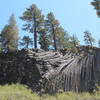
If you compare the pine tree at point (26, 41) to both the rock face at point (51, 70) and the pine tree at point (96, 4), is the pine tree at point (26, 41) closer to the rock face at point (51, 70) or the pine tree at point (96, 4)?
the rock face at point (51, 70)

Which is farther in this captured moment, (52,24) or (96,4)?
(52,24)

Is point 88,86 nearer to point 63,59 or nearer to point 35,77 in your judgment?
point 63,59

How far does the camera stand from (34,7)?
23297 mm

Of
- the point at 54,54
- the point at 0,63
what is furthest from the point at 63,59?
the point at 0,63

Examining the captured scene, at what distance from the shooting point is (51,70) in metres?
9.99

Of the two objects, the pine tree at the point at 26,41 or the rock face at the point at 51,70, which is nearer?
the rock face at the point at 51,70

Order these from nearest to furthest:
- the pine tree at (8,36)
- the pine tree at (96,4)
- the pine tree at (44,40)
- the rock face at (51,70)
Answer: the pine tree at (96,4) → the rock face at (51,70) → the pine tree at (8,36) → the pine tree at (44,40)

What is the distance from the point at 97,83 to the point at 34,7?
54.0 feet

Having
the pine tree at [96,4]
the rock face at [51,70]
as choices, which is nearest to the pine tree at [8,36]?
the rock face at [51,70]

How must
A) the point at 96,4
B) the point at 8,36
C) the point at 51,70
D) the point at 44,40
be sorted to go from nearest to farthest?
the point at 96,4 < the point at 51,70 < the point at 8,36 < the point at 44,40

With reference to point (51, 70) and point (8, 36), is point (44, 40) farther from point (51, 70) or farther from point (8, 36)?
point (51, 70)

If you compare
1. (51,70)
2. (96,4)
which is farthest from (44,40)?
(96,4)

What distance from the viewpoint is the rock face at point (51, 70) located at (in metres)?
9.68

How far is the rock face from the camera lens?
31.7 feet
